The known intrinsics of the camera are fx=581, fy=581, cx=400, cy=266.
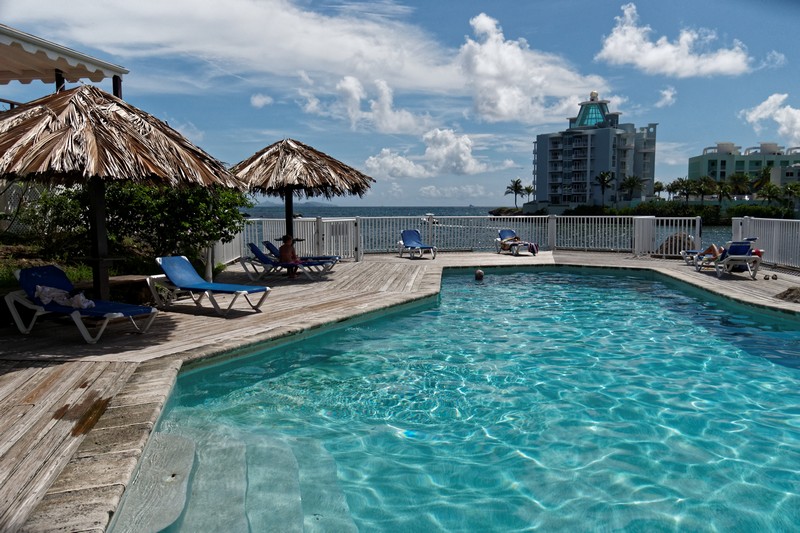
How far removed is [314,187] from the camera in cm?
1188

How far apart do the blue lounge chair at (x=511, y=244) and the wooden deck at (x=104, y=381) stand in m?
5.84

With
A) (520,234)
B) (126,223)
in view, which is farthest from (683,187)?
(126,223)

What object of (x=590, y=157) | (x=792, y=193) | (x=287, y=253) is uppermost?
(x=590, y=157)

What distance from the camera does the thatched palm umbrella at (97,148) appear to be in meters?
5.44

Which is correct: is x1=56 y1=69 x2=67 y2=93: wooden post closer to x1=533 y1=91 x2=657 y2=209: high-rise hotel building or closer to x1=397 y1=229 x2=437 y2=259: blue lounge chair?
x1=397 y1=229 x2=437 y2=259: blue lounge chair

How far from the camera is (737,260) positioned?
11531mm

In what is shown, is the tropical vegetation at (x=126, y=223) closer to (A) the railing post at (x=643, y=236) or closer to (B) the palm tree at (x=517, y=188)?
(A) the railing post at (x=643, y=236)

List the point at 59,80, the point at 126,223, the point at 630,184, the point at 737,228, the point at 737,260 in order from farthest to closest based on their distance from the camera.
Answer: the point at 630,184 → the point at 737,228 → the point at 737,260 → the point at 59,80 → the point at 126,223

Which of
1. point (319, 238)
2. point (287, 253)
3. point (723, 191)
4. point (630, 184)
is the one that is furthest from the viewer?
point (630, 184)

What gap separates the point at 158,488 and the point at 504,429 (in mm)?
2679

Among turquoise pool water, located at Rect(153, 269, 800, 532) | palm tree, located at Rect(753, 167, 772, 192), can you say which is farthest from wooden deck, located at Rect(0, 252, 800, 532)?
palm tree, located at Rect(753, 167, 772, 192)

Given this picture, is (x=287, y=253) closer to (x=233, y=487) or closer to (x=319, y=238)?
(x=319, y=238)

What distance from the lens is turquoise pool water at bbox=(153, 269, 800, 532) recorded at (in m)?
3.63

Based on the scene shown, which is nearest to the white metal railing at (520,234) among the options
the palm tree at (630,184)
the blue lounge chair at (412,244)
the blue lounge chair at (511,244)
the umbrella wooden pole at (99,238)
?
the blue lounge chair at (412,244)
